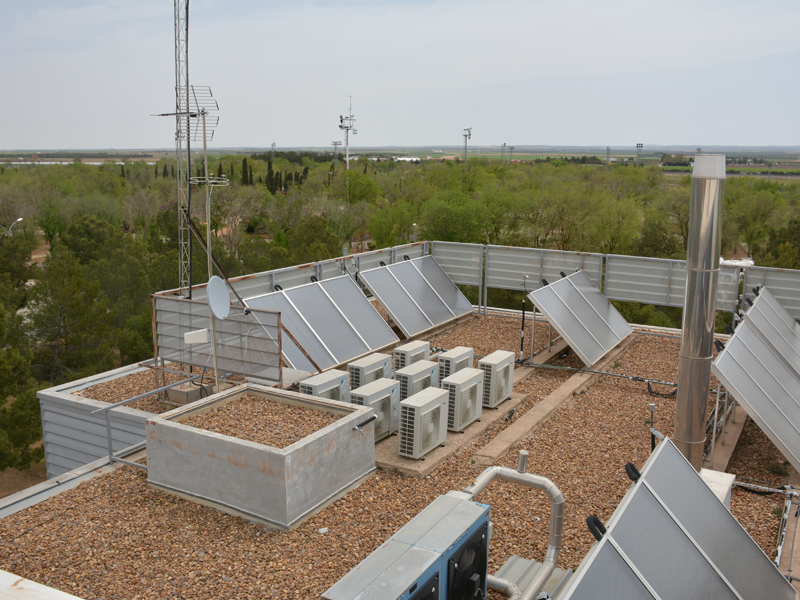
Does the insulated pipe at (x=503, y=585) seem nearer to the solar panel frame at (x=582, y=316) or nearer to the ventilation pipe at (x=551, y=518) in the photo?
the ventilation pipe at (x=551, y=518)

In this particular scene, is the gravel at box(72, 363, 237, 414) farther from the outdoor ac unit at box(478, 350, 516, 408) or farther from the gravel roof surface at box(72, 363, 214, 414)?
the outdoor ac unit at box(478, 350, 516, 408)

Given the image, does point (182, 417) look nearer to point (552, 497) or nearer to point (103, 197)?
point (552, 497)

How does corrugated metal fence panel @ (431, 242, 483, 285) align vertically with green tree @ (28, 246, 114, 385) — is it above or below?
above

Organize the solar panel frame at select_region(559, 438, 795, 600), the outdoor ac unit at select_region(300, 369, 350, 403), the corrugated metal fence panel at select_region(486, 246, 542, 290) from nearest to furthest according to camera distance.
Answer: the solar panel frame at select_region(559, 438, 795, 600)
the outdoor ac unit at select_region(300, 369, 350, 403)
the corrugated metal fence panel at select_region(486, 246, 542, 290)

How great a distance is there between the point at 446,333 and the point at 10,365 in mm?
13438

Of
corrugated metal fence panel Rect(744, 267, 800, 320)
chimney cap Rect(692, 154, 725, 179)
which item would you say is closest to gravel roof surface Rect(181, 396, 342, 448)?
chimney cap Rect(692, 154, 725, 179)

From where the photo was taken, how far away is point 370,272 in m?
15.4

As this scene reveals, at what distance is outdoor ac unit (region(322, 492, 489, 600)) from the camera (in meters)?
4.27

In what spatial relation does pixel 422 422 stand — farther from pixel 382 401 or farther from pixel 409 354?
pixel 409 354

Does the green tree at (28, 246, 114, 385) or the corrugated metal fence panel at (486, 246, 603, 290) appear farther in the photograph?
the green tree at (28, 246, 114, 385)

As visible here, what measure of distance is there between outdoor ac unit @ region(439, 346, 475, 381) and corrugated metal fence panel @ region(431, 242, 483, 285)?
6565 mm

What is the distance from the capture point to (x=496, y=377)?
1079 centimetres

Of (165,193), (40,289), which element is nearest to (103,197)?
(165,193)

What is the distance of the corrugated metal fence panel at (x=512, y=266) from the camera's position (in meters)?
17.0
